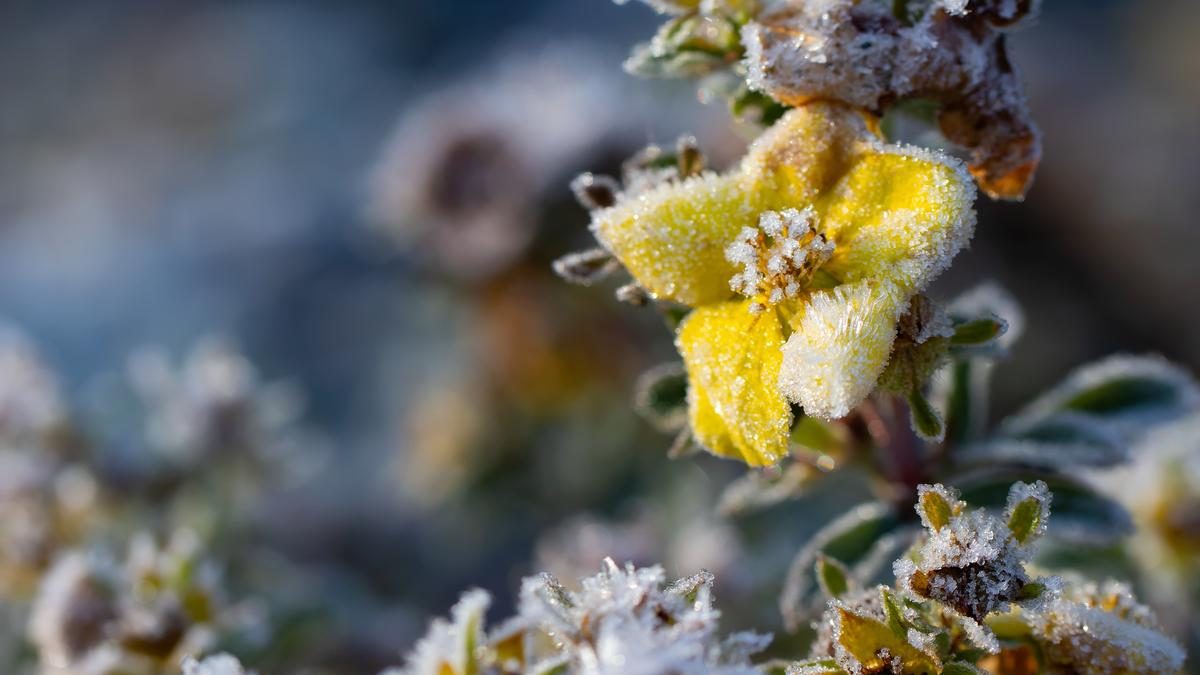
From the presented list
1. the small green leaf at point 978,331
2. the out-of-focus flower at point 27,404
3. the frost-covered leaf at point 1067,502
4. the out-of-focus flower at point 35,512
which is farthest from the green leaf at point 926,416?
the out-of-focus flower at point 27,404

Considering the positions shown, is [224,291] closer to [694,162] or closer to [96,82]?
[96,82]

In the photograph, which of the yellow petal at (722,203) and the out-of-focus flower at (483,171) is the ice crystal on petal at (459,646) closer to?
the yellow petal at (722,203)

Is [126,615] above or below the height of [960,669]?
above

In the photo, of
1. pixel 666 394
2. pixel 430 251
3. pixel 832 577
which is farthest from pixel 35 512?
pixel 832 577

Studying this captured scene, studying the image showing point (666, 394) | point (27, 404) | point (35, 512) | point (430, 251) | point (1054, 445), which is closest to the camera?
point (666, 394)

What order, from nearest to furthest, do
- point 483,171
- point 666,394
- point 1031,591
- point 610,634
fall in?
point 610,634 < point 1031,591 < point 666,394 < point 483,171

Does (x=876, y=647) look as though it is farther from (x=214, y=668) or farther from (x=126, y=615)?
(x=126, y=615)

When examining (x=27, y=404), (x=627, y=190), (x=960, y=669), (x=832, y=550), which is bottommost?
(x=960, y=669)
